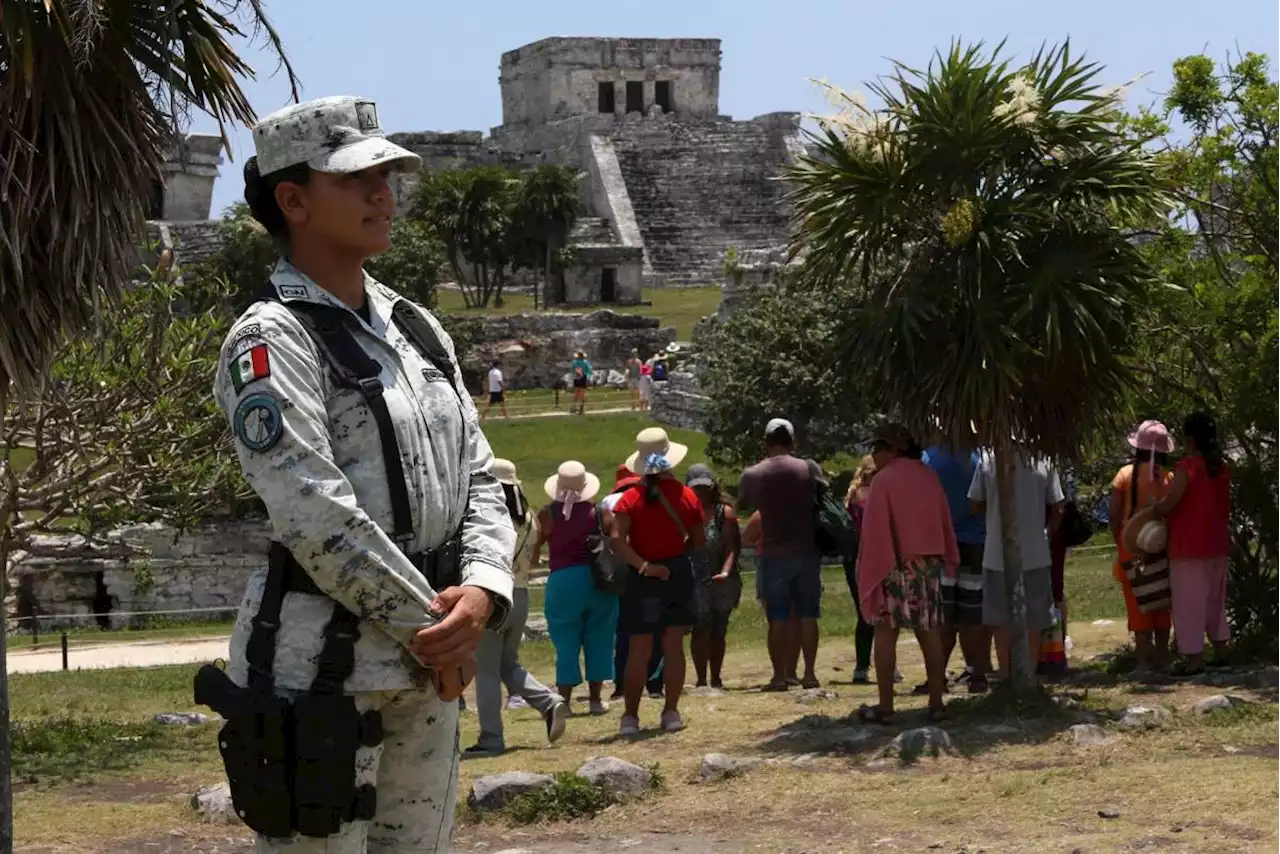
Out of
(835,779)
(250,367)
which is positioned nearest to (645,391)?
(835,779)

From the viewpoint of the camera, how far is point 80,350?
31.5 ft

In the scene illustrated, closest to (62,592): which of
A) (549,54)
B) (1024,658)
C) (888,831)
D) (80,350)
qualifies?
(80,350)

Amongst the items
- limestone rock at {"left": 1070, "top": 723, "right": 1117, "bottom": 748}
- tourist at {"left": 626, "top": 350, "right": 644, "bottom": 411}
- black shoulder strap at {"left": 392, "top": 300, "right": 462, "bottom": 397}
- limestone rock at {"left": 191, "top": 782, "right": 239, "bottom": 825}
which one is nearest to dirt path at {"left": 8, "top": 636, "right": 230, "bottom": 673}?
limestone rock at {"left": 191, "top": 782, "right": 239, "bottom": 825}

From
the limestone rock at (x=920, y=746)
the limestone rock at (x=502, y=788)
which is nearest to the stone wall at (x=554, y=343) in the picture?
the limestone rock at (x=920, y=746)

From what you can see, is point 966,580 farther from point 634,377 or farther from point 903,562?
point 634,377

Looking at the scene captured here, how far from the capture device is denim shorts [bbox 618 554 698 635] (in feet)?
29.3

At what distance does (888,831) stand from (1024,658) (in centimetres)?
246

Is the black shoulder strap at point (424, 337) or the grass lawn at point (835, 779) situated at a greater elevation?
the black shoulder strap at point (424, 337)

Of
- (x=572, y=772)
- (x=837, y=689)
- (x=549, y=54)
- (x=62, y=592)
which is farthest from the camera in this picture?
(x=549, y=54)

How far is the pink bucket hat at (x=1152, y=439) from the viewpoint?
31.2ft

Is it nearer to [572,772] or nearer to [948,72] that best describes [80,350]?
[572,772]

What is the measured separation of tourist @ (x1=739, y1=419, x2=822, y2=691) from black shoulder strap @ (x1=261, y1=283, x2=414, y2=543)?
676 cm

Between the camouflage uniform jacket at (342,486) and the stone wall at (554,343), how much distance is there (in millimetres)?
30897

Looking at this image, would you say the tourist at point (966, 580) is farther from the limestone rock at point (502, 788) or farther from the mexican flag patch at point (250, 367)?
the mexican flag patch at point (250, 367)
